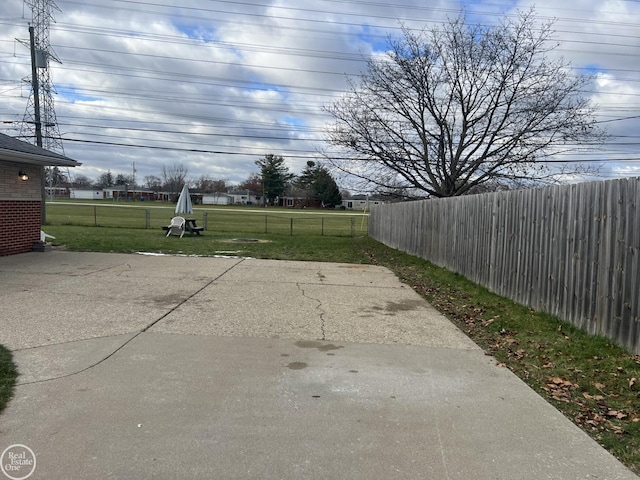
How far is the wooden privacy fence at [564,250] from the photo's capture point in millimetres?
5082

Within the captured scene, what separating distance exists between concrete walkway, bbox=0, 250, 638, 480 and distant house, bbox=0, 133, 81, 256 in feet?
17.8

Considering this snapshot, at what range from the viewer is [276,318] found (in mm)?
6594

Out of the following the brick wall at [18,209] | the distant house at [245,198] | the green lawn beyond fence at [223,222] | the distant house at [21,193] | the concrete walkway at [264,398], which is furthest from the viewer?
the distant house at [245,198]

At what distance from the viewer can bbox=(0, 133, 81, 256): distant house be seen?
11.6m

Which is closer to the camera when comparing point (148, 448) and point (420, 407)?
point (148, 448)

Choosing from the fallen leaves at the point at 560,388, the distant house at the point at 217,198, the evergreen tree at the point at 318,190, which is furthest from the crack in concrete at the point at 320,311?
the distant house at the point at 217,198

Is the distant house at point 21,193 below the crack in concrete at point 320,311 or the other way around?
the other way around

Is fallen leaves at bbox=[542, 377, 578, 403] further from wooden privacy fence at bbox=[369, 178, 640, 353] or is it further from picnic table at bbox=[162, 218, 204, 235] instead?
picnic table at bbox=[162, 218, 204, 235]

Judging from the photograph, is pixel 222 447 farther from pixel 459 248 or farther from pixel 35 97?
pixel 35 97

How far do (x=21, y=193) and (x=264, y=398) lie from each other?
11786mm

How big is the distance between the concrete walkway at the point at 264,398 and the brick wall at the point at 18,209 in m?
5.48

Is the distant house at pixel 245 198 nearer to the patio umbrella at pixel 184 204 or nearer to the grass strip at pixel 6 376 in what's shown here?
the patio umbrella at pixel 184 204

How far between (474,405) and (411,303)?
4396mm

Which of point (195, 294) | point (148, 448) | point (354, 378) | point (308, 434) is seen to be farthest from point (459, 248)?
point (148, 448)
